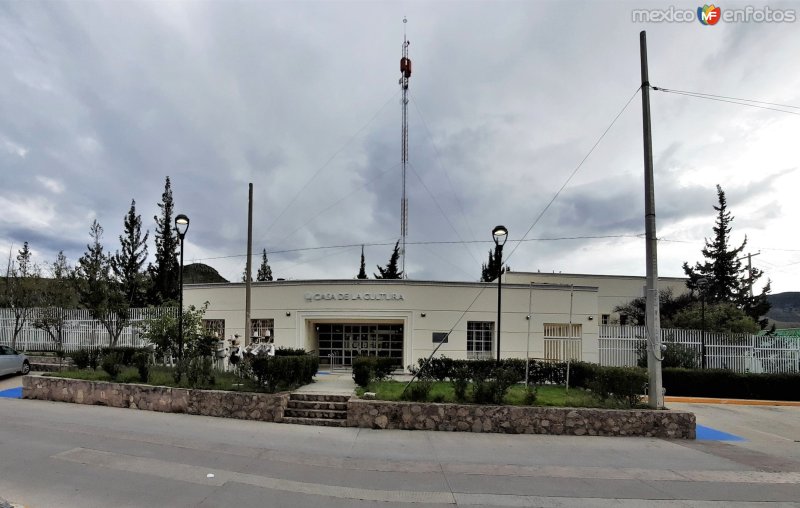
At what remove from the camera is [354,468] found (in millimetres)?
7324

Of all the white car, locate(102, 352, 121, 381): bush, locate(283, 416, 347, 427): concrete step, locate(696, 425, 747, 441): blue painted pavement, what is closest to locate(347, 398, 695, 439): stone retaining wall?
locate(283, 416, 347, 427): concrete step

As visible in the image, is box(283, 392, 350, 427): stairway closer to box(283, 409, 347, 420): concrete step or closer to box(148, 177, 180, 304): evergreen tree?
box(283, 409, 347, 420): concrete step

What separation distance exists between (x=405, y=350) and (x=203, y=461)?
1418 centimetres

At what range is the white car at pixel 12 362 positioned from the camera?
681 inches

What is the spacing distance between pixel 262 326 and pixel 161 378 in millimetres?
8795

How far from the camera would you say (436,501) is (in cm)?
593

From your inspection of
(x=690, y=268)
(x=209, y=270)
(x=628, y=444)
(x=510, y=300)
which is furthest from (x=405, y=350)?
(x=209, y=270)

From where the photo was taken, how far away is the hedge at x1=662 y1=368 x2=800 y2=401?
17.0m

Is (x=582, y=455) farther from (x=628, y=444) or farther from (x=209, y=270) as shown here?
(x=209, y=270)

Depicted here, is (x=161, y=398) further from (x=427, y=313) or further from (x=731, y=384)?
(x=731, y=384)

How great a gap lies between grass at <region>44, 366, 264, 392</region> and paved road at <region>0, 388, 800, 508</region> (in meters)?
1.70

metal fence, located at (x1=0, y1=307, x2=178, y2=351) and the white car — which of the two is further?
metal fence, located at (x1=0, y1=307, x2=178, y2=351)

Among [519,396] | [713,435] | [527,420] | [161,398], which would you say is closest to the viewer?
[527,420]

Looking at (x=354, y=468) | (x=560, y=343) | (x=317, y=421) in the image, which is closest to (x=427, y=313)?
(x=560, y=343)
